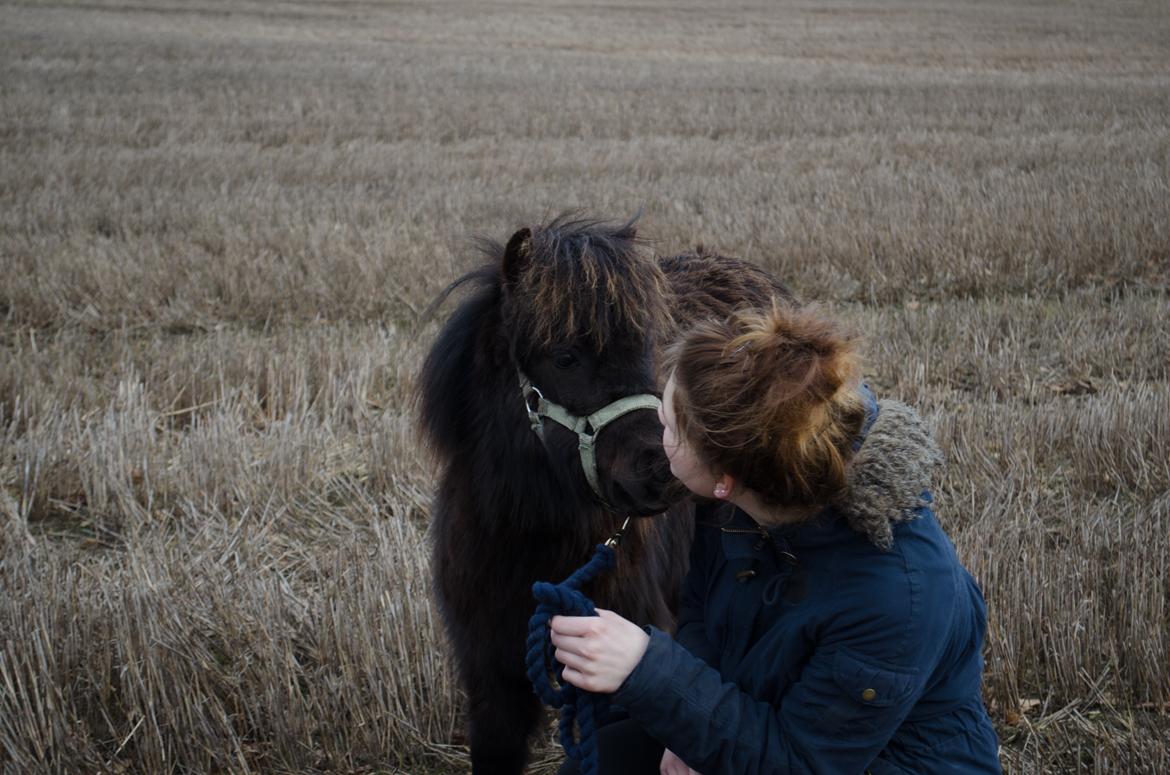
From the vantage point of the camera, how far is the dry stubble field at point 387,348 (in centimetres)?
331

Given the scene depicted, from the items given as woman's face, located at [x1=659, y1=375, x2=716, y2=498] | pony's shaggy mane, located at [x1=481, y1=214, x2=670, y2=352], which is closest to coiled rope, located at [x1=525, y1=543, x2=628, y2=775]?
woman's face, located at [x1=659, y1=375, x2=716, y2=498]

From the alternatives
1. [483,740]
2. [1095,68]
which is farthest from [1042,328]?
[1095,68]

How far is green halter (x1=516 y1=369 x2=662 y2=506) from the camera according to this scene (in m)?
2.57

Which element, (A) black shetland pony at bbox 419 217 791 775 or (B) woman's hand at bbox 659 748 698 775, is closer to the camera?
(B) woman's hand at bbox 659 748 698 775

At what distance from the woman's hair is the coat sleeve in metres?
0.36

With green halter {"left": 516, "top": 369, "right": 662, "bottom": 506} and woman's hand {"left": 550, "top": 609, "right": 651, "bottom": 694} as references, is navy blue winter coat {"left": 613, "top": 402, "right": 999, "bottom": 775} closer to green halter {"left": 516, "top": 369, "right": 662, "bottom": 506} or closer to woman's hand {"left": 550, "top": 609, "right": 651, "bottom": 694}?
woman's hand {"left": 550, "top": 609, "right": 651, "bottom": 694}

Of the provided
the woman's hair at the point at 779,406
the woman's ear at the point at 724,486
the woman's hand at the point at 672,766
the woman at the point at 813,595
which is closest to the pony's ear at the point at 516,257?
the woman at the point at 813,595

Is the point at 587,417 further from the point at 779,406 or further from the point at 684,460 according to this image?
the point at 779,406

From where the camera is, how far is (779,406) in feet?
5.87

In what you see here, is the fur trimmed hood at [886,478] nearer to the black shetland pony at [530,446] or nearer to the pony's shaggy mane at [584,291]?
the black shetland pony at [530,446]

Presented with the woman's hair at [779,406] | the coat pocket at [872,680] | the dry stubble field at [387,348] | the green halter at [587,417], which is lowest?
the dry stubble field at [387,348]

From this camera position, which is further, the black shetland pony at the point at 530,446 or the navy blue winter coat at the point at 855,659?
the black shetland pony at the point at 530,446

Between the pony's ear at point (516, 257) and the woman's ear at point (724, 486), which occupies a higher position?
the pony's ear at point (516, 257)

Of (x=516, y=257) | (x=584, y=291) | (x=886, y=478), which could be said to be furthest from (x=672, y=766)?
(x=516, y=257)
